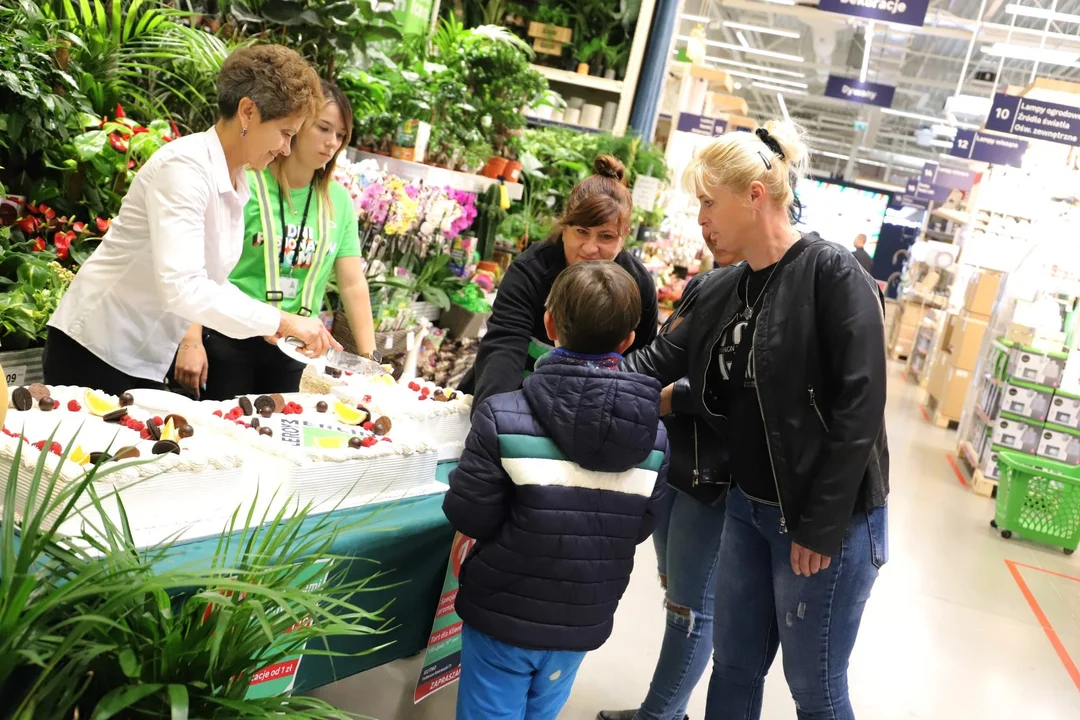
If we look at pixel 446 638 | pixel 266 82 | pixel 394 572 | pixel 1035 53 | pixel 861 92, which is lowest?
pixel 446 638

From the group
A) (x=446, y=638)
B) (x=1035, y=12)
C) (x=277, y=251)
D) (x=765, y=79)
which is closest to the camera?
(x=446, y=638)

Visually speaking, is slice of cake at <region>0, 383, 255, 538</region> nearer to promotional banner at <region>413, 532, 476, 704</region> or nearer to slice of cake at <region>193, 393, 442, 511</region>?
slice of cake at <region>193, 393, 442, 511</region>

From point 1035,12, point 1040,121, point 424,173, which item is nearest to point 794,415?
point 424,173

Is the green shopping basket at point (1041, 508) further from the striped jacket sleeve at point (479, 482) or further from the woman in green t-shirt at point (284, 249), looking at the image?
the striped jacket sleeve at point (479, 482)

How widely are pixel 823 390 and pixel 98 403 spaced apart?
1.54m

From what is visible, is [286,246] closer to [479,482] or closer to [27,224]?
[27,224]

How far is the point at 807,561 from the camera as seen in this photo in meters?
2.00

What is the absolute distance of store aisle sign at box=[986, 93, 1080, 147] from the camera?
891 cm

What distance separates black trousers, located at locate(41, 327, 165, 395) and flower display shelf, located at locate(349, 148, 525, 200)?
6.09 feet

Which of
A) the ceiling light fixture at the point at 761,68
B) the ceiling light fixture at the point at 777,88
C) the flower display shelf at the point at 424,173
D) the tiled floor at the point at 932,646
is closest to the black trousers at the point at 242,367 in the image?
the tiled floor at the point at 932,646

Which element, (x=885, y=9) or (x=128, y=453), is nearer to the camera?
(x=128, y=453)

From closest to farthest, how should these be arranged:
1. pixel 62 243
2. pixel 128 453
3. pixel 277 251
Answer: pixel 128 453 < pixel 277 251 < pixel 62 243

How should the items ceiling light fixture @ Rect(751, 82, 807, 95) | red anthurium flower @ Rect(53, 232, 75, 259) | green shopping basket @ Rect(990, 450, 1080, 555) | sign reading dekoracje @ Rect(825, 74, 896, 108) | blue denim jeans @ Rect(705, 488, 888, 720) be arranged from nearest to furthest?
blue denim jeans @ Rect(705, 488, 888, 720) < red anthurium flower @ Rect(53, 232, 75, 259) < green shopping basket @ Rect(990, 450, 1080, 555) < sign reading dekoracje @ Rect(825, 74, 896, 108) < ceiling light fixture @ Rect(751, 82, 807, 95)

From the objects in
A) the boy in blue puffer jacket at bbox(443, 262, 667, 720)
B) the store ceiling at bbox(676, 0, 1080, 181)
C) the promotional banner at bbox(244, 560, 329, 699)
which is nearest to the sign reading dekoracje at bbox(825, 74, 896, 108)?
the store ceiling at bbox(676, 0, 1080, 181)
